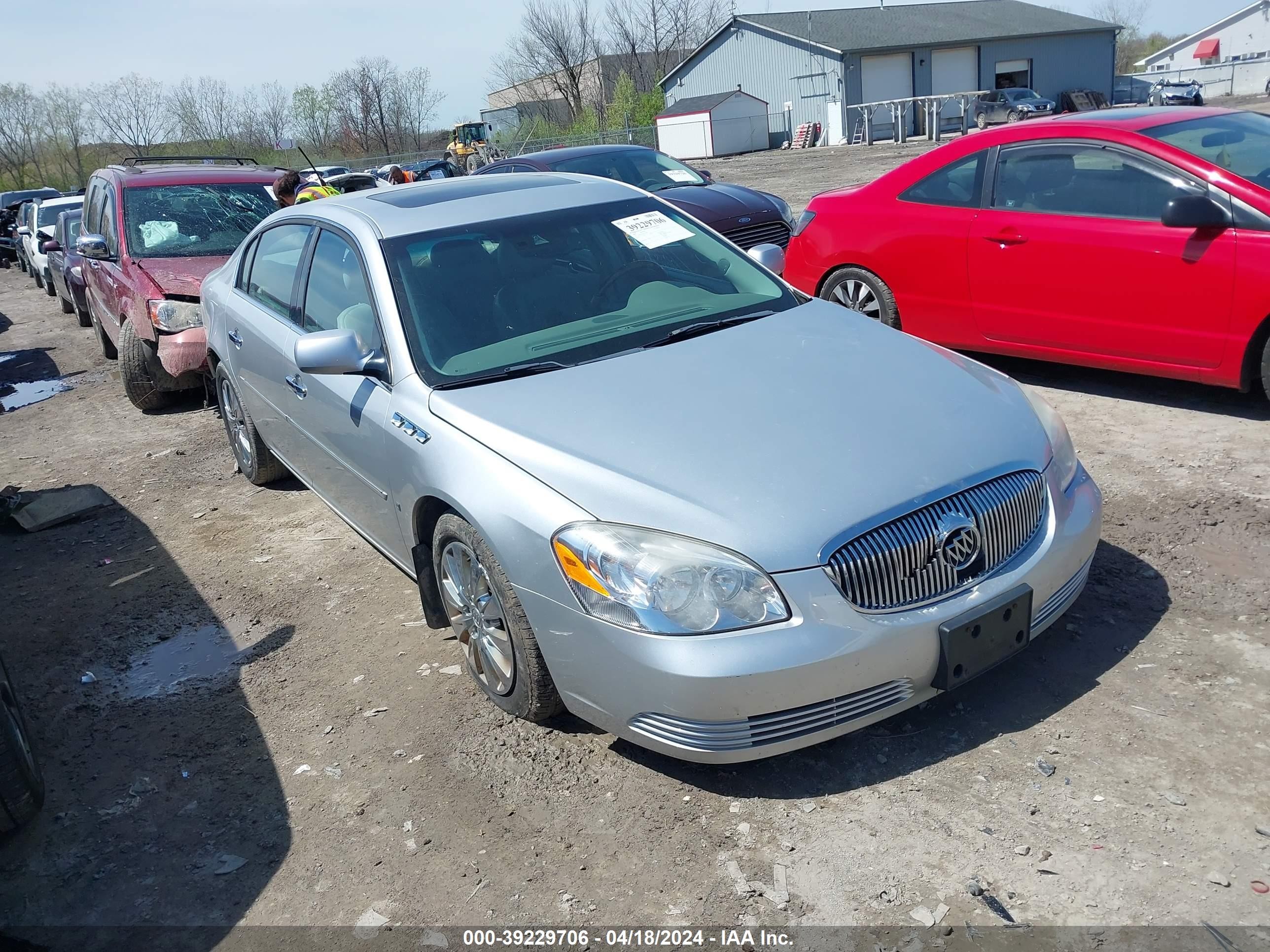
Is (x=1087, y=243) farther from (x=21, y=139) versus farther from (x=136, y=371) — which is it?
(x=21, y=139)

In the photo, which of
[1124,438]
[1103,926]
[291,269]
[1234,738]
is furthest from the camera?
[1124,438]

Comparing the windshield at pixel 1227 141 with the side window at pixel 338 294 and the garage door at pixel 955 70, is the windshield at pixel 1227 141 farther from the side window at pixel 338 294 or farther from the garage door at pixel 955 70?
the garage door at pixel 955 70

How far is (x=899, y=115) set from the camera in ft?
143

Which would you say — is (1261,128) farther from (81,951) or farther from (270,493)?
(81,951)

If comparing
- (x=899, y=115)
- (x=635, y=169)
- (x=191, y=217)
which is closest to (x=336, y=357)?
(x=191, y=217)

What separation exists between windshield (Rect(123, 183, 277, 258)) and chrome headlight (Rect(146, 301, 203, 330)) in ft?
2.44

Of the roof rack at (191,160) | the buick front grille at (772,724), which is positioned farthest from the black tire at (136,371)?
the buick front grille at (772,724)

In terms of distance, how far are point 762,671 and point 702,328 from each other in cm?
167

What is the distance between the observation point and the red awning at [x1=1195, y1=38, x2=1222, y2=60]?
74062mm

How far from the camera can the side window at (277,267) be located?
5.02 metres

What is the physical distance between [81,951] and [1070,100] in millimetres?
57860

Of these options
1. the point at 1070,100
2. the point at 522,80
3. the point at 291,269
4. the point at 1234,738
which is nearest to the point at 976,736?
the point at 1234,738

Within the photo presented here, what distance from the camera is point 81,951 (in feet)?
9.32

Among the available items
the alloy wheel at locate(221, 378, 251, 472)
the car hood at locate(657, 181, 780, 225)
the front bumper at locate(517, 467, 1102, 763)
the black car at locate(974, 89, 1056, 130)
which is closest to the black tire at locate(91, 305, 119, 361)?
the alloy wheel at locate(221, 378, 251, 472)
